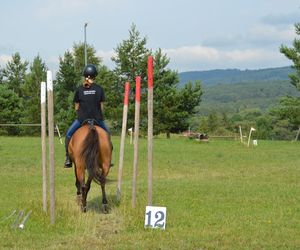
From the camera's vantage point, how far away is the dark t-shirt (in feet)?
34.1

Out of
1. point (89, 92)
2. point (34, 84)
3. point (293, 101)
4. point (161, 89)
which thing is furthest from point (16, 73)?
point (89, 92)

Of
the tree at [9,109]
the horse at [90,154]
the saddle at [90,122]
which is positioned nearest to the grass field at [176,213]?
the horse at [90,154]

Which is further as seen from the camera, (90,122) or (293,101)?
(293,101)

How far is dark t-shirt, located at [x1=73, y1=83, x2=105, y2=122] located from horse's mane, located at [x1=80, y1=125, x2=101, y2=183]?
0.56 metres

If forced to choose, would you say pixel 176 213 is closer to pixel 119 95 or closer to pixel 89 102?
pixel 89 102

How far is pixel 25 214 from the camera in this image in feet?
32.2

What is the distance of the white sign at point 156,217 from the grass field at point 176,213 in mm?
161

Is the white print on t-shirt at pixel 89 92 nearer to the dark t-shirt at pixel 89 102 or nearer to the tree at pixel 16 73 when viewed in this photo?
the dark t-shirt at pixel 89 102

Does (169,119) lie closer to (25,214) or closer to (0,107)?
(0,107)

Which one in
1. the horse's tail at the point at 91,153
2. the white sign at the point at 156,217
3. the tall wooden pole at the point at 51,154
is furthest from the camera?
the horse's tail at the point at 91,153

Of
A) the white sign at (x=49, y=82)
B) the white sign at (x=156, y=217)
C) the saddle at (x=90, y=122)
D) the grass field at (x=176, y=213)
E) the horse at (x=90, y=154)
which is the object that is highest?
the white sign at (x=49, y=82)

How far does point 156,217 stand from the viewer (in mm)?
8766

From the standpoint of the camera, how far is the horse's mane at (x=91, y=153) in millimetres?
9820

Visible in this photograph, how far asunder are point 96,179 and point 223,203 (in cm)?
311
